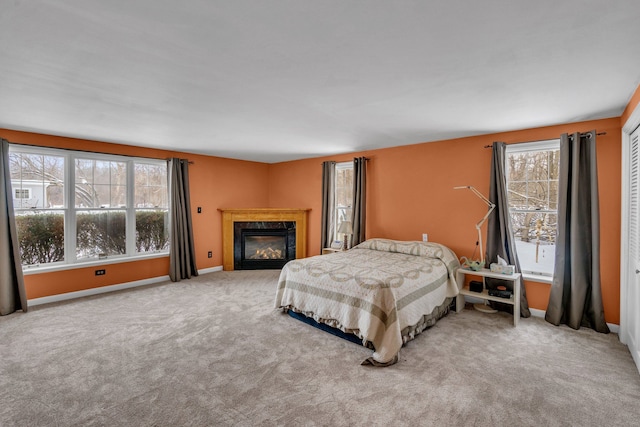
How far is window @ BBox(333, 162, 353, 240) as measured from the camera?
5.69m

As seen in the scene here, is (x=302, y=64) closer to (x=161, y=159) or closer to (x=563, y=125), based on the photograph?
(x=563, y=125)

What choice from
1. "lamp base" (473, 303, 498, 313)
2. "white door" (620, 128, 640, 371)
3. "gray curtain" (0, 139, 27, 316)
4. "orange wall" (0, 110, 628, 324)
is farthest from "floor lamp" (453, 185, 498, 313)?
"gray curtain" (0, 139, 27, 316)

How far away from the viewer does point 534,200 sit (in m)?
3.81

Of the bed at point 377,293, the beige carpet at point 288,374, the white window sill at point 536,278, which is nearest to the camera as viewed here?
the beige carpet at point 288,374

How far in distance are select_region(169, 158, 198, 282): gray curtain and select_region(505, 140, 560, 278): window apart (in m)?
5.08

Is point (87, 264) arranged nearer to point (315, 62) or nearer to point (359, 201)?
point (359, 201)

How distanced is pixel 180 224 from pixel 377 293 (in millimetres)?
3902

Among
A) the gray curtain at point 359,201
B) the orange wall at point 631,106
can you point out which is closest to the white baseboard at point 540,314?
the gray curtain at point 359,201

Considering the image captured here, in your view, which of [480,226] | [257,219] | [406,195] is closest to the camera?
[480,226]

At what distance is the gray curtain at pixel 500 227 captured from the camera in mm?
3766

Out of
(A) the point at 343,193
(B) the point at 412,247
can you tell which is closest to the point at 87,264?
(A) the point at 343,193

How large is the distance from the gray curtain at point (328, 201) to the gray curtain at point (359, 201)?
584 millimetres

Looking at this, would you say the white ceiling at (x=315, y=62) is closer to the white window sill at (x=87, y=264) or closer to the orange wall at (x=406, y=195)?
the orange wall at (x=406, y=195)

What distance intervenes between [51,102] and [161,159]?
240 centimetres
